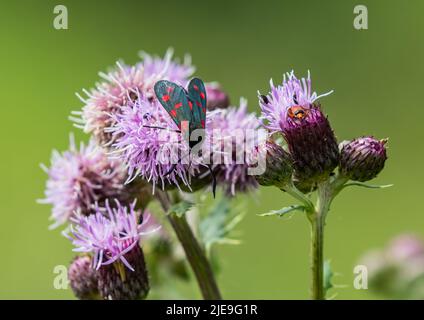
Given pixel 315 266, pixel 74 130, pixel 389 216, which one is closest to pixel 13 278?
pixel 74 130

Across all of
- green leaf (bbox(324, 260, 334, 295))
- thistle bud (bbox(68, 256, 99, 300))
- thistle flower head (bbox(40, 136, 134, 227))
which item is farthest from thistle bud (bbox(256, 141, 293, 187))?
thistle bud (bbox(68, 256, 99, 300))

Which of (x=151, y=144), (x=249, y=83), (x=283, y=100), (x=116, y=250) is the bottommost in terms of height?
(x=116, y=250)

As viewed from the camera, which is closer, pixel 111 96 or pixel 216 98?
pixel 111 96

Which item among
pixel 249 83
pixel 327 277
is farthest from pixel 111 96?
pixel 249 83

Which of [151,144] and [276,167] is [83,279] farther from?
[276,167]

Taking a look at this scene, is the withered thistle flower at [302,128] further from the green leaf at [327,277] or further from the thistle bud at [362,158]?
the green leaf at [327,277]

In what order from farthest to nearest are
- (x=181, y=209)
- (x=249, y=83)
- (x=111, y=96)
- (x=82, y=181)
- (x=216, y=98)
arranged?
(x=249, y=83) → (x=216, y=98) → (x=82, y=181) → (x=111, y=96) → (x=181, y=209)

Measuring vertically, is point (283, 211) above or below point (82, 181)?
below
